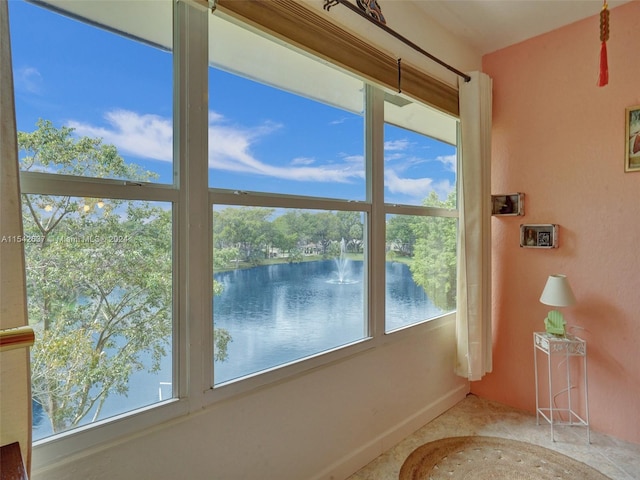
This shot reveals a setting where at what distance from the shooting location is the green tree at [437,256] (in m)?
2.21

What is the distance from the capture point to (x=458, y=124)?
239cm

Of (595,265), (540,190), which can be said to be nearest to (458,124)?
(540,190)

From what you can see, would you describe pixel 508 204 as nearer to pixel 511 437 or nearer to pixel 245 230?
pixel 511 437

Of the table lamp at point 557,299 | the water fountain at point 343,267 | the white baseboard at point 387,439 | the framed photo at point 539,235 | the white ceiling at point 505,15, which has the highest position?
the white ceiling at point 505,15

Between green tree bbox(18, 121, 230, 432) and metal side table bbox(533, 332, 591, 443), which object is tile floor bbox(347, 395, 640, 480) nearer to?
metal side table bbox(533, 332, 591, 443)

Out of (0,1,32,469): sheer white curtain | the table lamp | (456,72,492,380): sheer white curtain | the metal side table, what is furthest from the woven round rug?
(0,1,32,469): sheer white curtain

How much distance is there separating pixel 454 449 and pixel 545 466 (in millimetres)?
454

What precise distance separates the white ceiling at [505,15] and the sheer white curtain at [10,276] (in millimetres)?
2020

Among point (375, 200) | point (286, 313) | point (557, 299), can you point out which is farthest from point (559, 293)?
point (286, 313)

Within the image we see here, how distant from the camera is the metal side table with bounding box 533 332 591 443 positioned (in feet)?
6.68

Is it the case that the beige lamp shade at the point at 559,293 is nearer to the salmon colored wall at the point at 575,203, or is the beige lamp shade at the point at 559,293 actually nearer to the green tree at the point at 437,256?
the salmon colored wall at the point at 575,203

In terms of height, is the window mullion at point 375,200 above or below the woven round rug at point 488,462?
above

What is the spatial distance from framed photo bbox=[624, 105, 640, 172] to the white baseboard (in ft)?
5.99

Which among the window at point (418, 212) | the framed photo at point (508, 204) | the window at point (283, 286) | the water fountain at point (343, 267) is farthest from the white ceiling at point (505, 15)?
the water fountain at point (343, 267)
